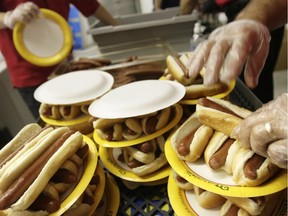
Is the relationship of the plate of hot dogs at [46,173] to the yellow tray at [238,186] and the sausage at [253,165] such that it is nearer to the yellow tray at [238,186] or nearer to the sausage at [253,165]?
the yellow tray at [238,186]

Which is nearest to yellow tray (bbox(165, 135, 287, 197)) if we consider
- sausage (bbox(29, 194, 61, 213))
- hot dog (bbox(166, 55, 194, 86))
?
sausage (bbox(29, 194, 61, 213))

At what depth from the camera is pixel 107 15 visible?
2.05 metres

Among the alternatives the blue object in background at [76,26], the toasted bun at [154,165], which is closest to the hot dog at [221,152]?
the toasted bun at [154,165]

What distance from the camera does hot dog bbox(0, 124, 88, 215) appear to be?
62 cm

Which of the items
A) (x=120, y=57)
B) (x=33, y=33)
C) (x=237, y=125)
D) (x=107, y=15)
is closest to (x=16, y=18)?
(x=33, y=33)

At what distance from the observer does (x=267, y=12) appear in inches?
37.0

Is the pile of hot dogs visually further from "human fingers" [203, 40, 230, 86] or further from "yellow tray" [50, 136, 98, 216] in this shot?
"yellow tray" [50, 136, 98, 216]

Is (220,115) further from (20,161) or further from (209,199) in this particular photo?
(20,161)

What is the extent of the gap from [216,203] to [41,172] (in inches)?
18.3

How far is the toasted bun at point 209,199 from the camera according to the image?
2.21 ft

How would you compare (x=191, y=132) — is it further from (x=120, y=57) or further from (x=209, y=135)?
(x=120, y=57)

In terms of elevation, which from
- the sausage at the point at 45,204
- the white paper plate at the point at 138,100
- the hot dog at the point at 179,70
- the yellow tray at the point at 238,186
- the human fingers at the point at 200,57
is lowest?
the yellow tray at the point at 238,186

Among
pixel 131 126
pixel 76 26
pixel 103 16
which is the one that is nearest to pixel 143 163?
pixel 131 126

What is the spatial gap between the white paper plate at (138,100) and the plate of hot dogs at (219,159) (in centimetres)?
11
